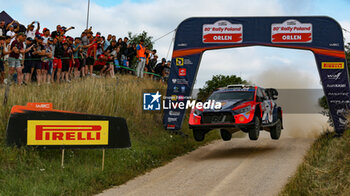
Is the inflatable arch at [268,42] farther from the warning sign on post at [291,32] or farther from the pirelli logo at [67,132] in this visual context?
the pirelli logo at [67,132]

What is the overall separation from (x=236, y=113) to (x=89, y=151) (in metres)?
5.07

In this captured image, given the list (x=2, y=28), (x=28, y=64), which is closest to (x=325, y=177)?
(x=28, y=64)

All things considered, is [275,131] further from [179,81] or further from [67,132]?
[67,132]

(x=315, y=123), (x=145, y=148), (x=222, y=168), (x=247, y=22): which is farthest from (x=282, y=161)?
(x=315, y=123)

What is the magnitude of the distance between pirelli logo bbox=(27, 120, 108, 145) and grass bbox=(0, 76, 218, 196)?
1.62ft

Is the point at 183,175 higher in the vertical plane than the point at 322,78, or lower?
lower

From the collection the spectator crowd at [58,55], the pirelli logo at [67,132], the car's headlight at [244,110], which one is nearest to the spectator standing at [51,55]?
the spectator crowd at [58,55]

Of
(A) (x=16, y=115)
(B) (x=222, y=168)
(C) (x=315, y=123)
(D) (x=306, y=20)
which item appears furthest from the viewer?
(C) (x=315, y=123)

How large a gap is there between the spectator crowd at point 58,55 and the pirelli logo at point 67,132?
2.69 m

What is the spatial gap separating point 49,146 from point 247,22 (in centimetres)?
996

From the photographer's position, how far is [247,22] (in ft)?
61.7

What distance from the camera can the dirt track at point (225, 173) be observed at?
38.4ft

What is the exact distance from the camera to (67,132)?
13211 millimetres

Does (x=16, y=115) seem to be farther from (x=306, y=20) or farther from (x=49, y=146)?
(x=306, y=20)
